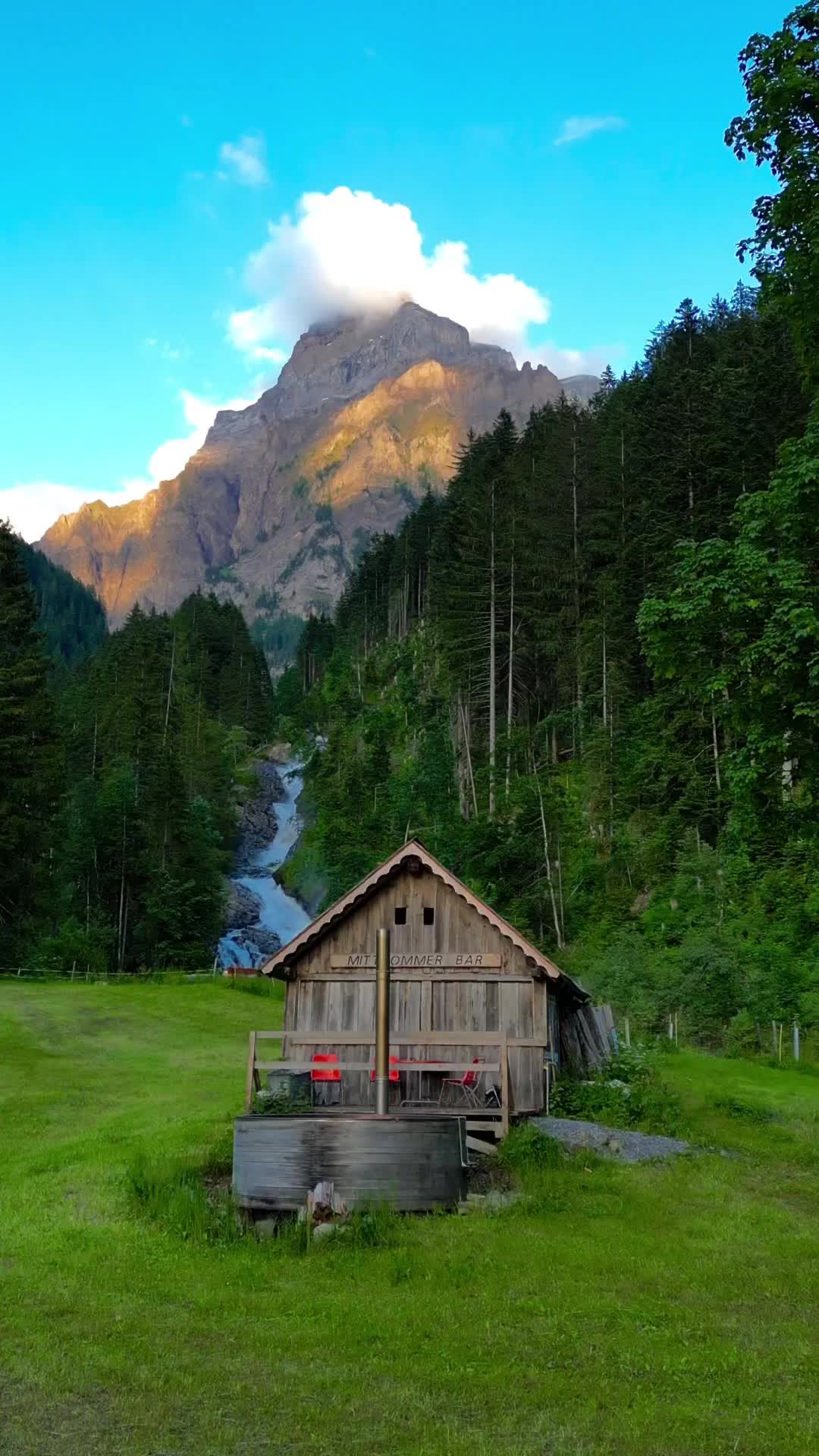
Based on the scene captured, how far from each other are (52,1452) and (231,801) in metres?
90.9

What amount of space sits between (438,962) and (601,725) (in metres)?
31.9

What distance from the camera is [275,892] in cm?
8562

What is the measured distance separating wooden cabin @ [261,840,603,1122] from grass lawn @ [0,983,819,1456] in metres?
5.21

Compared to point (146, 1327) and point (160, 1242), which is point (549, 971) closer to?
point (160, 1242)

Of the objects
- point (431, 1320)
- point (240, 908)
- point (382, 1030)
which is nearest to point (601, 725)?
point (240, 908)

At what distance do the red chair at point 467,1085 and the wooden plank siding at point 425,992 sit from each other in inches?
12.0

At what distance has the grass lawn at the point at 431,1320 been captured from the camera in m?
9.20

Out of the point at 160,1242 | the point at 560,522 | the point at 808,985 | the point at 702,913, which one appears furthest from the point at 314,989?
the point at 560,522

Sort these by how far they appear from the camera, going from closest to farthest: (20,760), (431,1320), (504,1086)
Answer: (431,1320) < (504,1086) < (20,760)

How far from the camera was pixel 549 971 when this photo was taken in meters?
26.6

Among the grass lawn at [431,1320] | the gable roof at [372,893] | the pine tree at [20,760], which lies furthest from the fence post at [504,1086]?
the pine tree at [20,760]

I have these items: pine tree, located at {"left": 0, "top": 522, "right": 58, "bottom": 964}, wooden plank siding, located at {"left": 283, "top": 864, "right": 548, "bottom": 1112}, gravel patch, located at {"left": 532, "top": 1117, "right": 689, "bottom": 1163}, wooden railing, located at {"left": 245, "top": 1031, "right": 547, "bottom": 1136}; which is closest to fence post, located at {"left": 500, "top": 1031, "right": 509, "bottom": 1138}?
wooden railing, located at {"left": 245, "top": 1031, "right": 547, "bottom": 1136}

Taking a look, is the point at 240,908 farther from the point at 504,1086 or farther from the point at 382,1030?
the point at 382,1030

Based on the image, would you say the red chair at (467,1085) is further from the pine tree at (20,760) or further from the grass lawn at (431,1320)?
the pine tree at (20,760)
